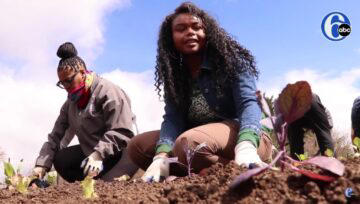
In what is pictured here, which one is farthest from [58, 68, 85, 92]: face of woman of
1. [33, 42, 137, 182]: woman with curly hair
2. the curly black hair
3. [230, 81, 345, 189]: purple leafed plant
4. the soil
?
[230, 81, 345, 189]: purple leafed plant

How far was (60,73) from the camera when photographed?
10.5ft

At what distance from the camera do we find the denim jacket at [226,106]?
2.03 meters

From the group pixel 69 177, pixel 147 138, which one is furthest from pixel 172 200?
pixel 69 177

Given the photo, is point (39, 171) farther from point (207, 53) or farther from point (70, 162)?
point (207, 53)

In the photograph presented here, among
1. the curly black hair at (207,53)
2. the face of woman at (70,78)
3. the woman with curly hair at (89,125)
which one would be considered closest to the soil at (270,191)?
the curly black hair at (207,53)

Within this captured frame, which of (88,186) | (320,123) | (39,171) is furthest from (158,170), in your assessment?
(320,123)

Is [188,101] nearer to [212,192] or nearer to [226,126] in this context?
[226,126]

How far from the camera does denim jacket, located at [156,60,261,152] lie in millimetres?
2028

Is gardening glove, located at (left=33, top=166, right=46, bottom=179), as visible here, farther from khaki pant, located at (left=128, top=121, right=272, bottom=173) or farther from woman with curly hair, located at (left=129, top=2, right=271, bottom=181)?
khaki pant, located at (left=128, top=121, right=272, bottom=173)

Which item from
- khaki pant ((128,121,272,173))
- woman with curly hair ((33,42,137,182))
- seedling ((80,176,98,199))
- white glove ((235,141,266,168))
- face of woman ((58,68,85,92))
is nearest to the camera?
seedling ((80,176,98,199))

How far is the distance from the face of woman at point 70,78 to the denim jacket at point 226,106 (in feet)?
3.02

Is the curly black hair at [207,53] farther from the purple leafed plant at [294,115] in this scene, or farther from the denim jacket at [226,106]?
the purple leafed plant at [294,115]

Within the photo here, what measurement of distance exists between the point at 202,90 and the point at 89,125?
1.14 meters

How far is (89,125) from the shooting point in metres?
3.18
